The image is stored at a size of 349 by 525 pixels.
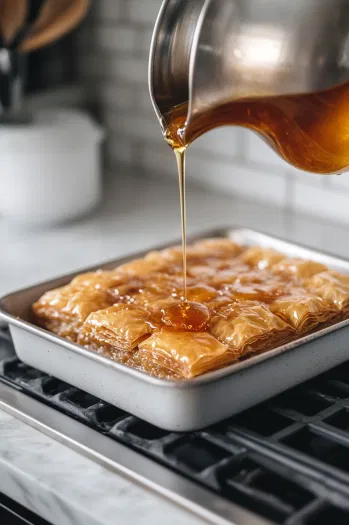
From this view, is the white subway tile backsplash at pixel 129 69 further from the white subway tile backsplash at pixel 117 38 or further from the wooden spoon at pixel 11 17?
the wooden spoon at pixel 11 17

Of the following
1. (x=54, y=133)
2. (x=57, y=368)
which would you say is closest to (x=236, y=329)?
(x=57, y=368)

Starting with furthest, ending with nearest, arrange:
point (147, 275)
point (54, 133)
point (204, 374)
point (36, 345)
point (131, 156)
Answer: point (131, 156), point (54, 133), point (147, 275), point (36, 345), point (204, 374)

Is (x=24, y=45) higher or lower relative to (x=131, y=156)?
higher

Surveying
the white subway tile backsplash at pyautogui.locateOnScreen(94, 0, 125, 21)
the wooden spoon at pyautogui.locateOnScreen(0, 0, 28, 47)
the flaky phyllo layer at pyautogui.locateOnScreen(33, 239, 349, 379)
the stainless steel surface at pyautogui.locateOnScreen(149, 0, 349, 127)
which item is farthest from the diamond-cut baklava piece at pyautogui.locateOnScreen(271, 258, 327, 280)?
the white subway tile backsplash at pyautogui.locateOnScreen(94, 0, 125, 21)

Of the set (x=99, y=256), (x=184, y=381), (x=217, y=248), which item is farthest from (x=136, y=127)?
(x=184, y=381)

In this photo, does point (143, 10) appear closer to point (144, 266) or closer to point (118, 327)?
point (144, 266)

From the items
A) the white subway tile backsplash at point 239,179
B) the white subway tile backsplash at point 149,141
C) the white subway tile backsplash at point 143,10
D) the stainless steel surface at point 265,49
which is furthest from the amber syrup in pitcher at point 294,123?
the white subway tile backsplash at point 143,10

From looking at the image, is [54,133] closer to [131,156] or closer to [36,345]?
[131,156]
